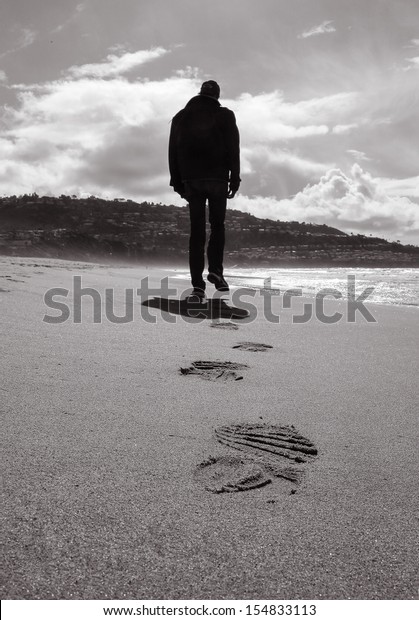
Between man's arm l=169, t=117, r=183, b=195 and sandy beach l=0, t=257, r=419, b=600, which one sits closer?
sandy beach l=0, t=257, r=419, b=600

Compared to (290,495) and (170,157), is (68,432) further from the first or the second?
(170,157)

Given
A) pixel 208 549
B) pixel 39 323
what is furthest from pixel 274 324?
pixel 208 549

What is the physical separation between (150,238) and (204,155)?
52.2 ft

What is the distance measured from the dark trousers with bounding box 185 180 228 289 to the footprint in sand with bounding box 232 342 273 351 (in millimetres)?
1811

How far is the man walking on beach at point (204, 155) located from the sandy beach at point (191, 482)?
2.44 metres

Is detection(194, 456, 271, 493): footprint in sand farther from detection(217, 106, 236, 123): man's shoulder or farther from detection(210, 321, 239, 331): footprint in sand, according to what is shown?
detection(217, 106, 236, 123): man's shoulder

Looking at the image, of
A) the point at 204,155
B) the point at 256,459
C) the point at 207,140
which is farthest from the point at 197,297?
the point at 256,459

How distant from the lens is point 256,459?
1185mm

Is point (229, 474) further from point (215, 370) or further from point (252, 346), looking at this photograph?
point (252, 346)

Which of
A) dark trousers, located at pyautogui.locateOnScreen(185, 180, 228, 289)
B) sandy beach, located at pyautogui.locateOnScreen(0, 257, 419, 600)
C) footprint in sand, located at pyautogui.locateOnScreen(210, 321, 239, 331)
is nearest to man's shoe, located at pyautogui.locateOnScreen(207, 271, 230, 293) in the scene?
dark trousers, located at pyautogui.locateOnScreen(185, 180, 228, 289)

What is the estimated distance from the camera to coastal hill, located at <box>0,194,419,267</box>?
1700cm

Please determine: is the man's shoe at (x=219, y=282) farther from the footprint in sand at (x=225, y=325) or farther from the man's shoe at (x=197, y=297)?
the footprint in sand at (x=225, y=325)

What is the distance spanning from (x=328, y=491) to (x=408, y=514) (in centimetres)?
15
